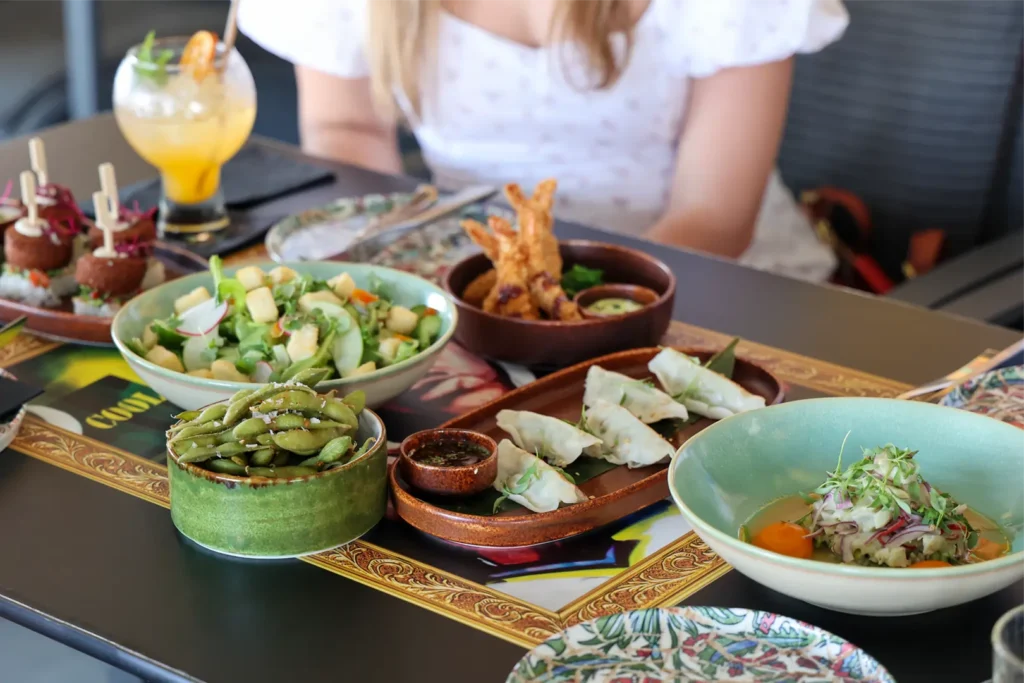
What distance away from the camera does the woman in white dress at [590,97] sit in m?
1.75

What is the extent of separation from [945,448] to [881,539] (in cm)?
14

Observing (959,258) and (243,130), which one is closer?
(243,130)

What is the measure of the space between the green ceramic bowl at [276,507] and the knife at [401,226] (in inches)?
20.1

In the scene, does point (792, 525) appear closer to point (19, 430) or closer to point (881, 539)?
point (881, 539)

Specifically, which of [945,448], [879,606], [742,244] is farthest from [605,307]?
[742,244]

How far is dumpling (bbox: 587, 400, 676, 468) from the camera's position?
3.03 ft

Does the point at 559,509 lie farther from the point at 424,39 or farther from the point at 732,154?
the point at 424,39

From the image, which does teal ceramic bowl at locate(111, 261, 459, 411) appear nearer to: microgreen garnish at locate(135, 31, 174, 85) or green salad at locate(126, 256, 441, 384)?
green salad at locate(126, 256, 441, 384)

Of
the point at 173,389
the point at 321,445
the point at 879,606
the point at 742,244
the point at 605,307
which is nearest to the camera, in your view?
the point at 879,606

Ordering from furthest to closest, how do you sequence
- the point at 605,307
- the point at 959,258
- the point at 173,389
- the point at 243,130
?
the point at 959,258, the point at 243,130, the point at 605,307, the point at 173,389

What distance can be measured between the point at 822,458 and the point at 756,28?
994 mm

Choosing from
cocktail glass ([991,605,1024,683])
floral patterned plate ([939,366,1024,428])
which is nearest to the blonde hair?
floral patterned plate ([939,366,1024,428])

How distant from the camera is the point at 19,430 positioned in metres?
1.01

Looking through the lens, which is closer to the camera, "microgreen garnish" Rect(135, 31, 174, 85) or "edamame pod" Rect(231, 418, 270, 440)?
"edamame pod" Rect(231, 418, 270, 440)
